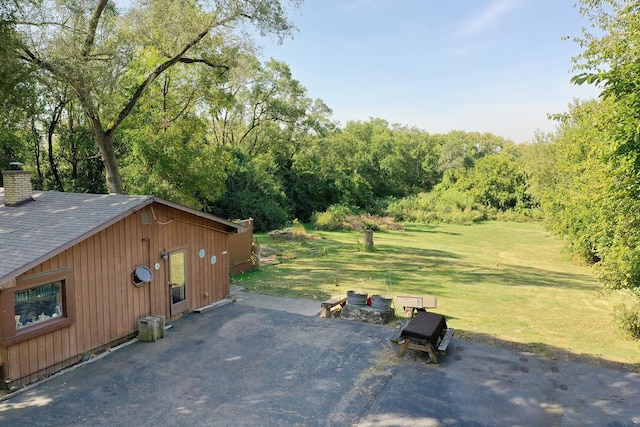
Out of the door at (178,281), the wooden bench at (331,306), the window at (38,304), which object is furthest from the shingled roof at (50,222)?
the wooden bench at (331,306)

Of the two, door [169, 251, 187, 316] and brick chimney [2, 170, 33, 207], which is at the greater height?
brick chimney [2, 170, 33, 207]

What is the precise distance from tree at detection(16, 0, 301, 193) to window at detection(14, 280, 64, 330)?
31.1 feet

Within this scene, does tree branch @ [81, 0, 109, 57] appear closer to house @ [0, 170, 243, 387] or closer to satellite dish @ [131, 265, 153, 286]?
house @ [0, 170, 243, 387]

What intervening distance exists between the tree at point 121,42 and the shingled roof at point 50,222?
570 centimetres

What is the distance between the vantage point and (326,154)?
41312mm

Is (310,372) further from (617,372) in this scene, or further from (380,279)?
(380,279)

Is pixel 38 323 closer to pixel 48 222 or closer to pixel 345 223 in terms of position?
pixel 48 222

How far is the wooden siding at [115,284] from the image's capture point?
7945mm

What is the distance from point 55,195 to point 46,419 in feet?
22.1

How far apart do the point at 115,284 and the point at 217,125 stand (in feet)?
100

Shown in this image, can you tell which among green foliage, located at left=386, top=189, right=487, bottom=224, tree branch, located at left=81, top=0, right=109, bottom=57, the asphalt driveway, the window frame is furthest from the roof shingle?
green foliage, located at left=386, top=189, right=487, bottom=224

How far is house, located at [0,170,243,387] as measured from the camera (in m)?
7.70

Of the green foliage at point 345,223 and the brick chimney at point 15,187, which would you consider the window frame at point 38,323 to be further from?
the green foliage at point 345,223

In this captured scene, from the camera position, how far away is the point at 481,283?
17.4 meters
